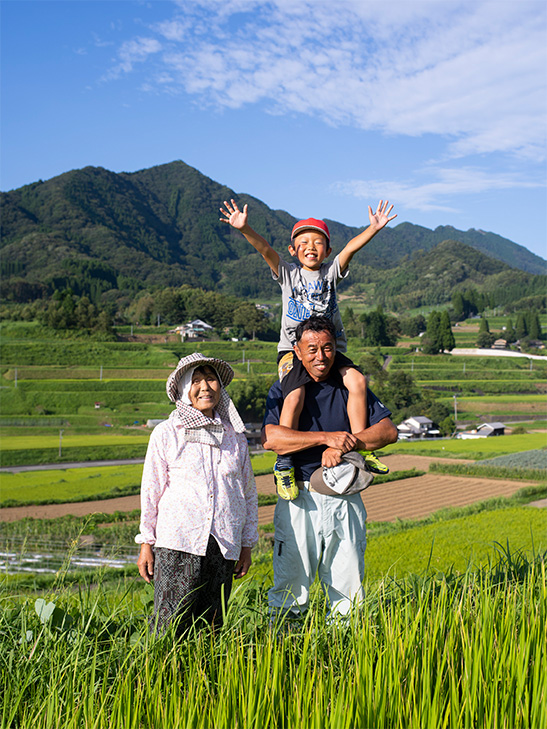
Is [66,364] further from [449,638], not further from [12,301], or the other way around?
[449,638]

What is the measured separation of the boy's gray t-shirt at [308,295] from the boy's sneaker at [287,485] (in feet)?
2.23

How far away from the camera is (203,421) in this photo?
2285 mm

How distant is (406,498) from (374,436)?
2496 cm

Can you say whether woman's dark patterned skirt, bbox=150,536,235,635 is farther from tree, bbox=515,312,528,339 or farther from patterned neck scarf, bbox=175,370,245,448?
tree, bbox=515,312,528,339

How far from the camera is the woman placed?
7.42 feet

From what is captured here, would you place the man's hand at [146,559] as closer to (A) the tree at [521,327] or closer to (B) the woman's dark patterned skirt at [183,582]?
(B) the woman's dark patterned skirt at [183,582]

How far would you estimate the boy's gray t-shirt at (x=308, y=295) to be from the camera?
2.80 meters

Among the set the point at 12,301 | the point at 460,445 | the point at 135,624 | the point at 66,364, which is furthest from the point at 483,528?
the point at 12,301

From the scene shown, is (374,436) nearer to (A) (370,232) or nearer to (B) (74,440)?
(A) (370,232)

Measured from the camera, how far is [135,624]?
8.30 feet

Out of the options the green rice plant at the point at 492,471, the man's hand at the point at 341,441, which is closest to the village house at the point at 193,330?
the green rice plant at the point at 492,471

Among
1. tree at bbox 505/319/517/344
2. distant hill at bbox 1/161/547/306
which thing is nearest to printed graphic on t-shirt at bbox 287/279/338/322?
tree at bbox 505/319/517/344

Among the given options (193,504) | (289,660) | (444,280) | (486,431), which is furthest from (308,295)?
(444,280)

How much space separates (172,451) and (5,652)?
3.12ft
